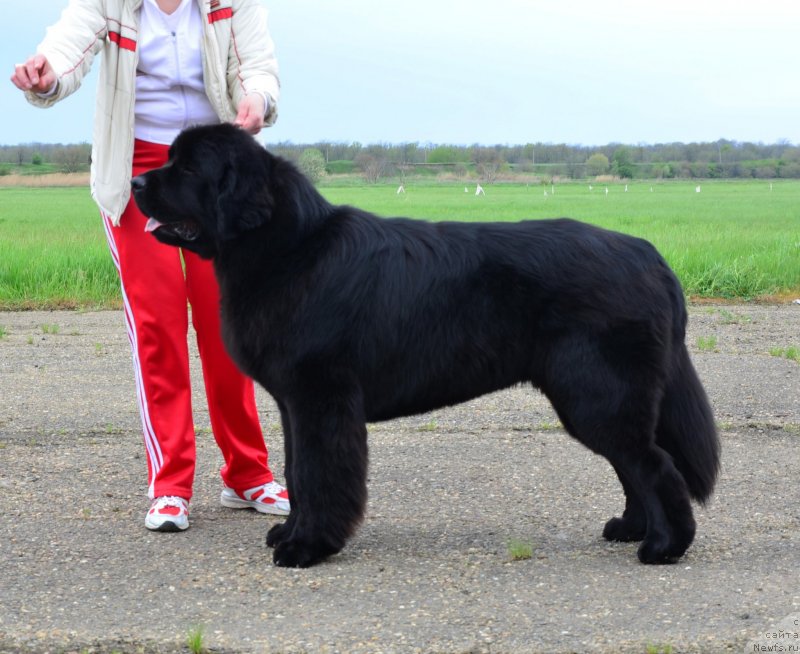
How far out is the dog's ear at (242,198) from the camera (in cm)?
401

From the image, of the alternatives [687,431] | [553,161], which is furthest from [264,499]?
[553,161]

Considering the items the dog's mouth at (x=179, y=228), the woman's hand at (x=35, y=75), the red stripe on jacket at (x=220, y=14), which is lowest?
the dog's mouth at (x=179, y=228)

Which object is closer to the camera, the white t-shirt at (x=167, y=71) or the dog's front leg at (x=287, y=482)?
the dog's front leg at (x=287, y=482)

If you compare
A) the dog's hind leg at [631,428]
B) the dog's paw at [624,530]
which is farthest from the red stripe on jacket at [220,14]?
the dog's paw at [624,530]

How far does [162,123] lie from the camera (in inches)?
181

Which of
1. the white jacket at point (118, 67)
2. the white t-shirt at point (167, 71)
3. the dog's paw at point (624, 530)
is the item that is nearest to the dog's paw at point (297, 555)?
the dog's paw at point (624, 530)

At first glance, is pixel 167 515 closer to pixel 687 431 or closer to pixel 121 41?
pixel 121 41

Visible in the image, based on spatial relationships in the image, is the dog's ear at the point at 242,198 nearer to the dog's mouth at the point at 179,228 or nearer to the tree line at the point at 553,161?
the dog's mouth at the point at 179,228

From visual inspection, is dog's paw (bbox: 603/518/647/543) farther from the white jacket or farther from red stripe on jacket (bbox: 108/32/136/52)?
red stripe on jacket (bbox: 108/32/136/52)

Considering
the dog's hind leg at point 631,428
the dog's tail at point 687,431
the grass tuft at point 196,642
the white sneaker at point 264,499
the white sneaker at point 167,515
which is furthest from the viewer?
the white sneaker at point 264,499

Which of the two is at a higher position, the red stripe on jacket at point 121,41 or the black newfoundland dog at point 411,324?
the red stripe on jacket at point 121,41

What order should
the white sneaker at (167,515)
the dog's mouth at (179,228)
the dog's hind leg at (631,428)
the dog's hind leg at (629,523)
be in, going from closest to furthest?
the dog's hind leg at (631,428)
the dog's mouth at (179,228)
the dog's hind leg at (629,523)
the white sneaker at (167,515)

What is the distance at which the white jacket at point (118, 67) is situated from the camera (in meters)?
4.39

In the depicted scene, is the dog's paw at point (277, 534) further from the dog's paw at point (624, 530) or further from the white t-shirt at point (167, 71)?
the white t-shirt at point (167, 71)
